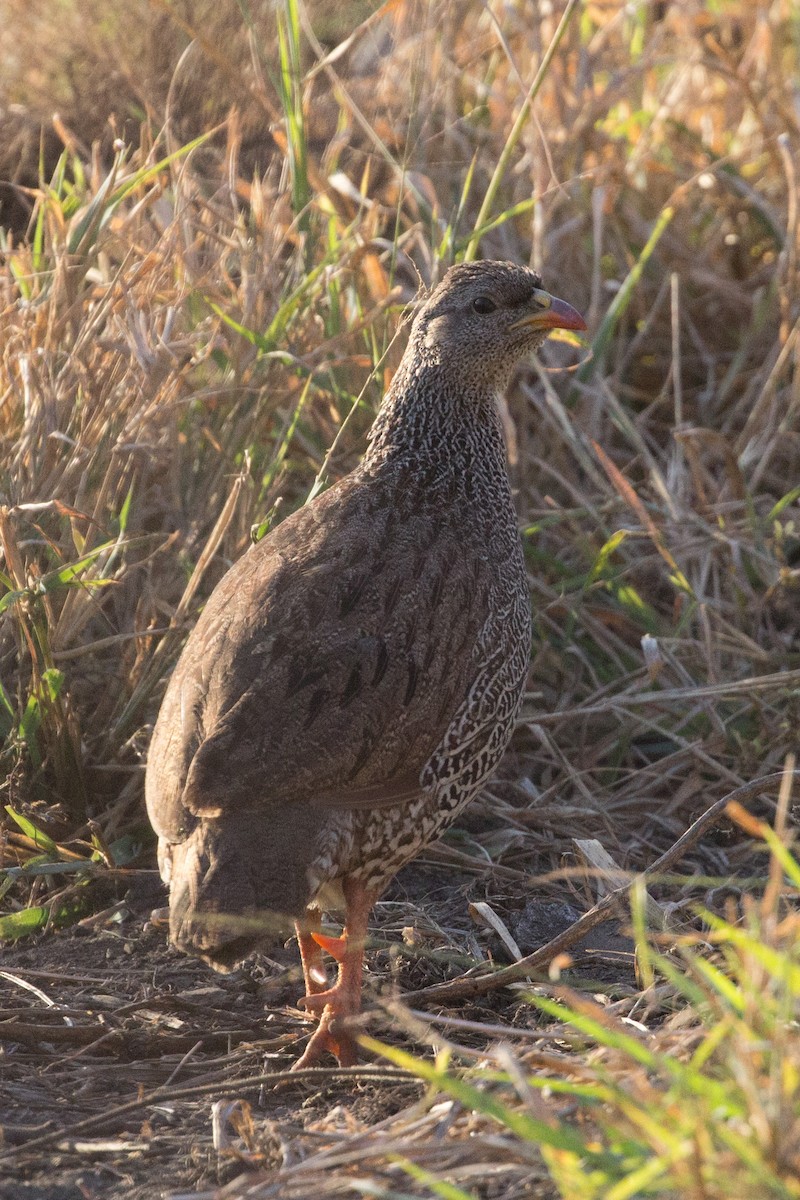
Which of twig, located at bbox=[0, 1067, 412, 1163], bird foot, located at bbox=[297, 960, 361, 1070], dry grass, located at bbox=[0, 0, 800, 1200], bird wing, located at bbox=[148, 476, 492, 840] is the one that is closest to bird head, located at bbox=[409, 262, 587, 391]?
dry grass, located at bbox=[0, 0, 800, 1200]

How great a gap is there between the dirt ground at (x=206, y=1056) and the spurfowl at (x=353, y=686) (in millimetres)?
179

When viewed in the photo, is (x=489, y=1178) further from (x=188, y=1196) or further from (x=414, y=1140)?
(x=188, y=1196)

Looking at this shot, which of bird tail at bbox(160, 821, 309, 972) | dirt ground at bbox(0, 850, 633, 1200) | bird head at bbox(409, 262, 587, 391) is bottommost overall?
dirt ground at bbox(0, 850, 633, 1200)

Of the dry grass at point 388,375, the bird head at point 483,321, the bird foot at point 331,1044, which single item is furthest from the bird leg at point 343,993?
the bird head at point 483,321

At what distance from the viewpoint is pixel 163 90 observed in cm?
702

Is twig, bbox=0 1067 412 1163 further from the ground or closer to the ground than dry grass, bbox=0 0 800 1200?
closer to the ground

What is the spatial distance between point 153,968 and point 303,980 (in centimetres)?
41

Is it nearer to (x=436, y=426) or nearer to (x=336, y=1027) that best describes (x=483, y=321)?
(x=436, y=426)

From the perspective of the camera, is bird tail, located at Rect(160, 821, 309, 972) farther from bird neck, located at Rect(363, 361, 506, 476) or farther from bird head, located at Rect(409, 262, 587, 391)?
bird head, located at Rect(409, 262, 587, 391)

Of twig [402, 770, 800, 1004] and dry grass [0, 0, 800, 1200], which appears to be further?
dry grass [0, 0, 800, 1200]

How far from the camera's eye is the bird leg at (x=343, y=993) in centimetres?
357

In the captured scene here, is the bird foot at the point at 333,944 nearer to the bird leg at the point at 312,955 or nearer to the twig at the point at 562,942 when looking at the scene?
the bird leg at the point at 312,955

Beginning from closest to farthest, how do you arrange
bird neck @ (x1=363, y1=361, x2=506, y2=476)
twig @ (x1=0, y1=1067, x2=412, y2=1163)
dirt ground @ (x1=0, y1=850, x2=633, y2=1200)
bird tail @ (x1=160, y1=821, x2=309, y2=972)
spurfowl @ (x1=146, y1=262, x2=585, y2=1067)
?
dirt ground @ (x1=0, y1=850, x2=633, y2=1200) < twig @ (x1=0, y1=1067, x2=412, y2=1163) < bird tail @ (x1=160, y1=821, x2=309, y2=972) < spurfowl @ (x1=146, y1=262, x2=585, y2=1067) < bird neck @ (x1=363, y1=361, x2=506, y2=476)

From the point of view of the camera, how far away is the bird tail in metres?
3.19
